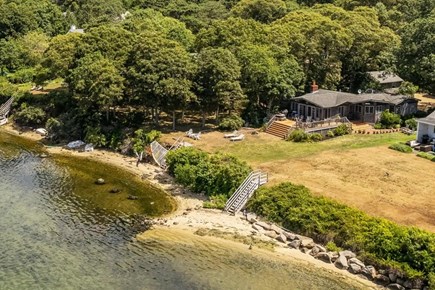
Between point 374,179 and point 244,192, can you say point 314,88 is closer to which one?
point 374,179

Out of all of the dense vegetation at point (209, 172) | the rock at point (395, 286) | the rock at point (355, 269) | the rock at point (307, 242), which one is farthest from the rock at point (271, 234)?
the rock at point (395, 286)

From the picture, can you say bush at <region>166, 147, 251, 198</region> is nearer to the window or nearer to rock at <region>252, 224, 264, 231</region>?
rock at <region>252, 224, 264, 231</region>

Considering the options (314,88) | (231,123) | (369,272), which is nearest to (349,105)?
(314,88)

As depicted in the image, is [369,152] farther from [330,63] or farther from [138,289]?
[138,289]

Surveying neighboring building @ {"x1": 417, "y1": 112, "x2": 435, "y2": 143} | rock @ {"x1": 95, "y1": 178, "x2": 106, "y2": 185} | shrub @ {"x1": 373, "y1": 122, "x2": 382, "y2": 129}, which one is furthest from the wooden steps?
rock @ {"x1": 95, "y1": 178, "x2": 106, "y2": 185}

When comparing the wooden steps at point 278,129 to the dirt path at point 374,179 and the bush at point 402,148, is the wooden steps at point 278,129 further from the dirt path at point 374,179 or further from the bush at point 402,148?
the bush at point 402,148

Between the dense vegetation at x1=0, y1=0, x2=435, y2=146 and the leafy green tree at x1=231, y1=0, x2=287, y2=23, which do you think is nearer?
the dense vegetation at x1=0, y1=0, x2=435, y2=146
